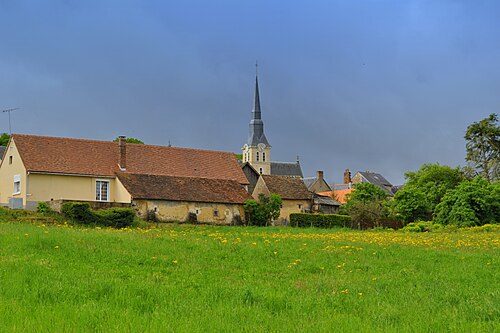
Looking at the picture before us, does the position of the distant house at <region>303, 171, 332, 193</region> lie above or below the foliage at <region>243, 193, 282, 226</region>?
above

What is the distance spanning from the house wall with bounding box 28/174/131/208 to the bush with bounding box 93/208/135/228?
10.8 metres

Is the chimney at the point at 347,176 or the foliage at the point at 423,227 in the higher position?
the chimney at the point at 347,176

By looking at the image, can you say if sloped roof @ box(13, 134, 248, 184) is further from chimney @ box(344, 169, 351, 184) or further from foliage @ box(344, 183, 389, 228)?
chimney @ box(344, 169, 351, 184)

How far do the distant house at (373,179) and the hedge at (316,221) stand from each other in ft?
268

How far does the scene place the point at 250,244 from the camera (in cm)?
2506

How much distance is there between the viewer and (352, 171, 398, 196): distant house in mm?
143125

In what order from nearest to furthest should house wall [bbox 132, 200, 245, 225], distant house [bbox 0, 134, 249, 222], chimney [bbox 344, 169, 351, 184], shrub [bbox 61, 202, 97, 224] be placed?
shrub [bbox 61, 202, 97, 224] → house wall [bbox 132, 200, 245, 225] → distant house [bbox 0, 134, 249, 222] → chimney [bbox 344, 169, 351, 184]

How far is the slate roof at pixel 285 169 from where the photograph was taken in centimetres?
15664

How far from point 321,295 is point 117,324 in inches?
210

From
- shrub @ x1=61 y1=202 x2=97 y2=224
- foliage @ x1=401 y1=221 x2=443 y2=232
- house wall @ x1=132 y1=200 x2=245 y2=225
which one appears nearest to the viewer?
shrub @ x1=61 y1=202 x2=97 y2=224

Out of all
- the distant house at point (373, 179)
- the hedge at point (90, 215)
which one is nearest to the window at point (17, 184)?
the hedge at point (90, 215)

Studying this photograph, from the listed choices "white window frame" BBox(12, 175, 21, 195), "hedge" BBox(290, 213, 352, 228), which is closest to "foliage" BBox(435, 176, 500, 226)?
"hedge" BBox(290, 213, 352, 228)

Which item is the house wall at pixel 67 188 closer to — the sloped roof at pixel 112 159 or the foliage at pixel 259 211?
the sloped roof at pixel 112 159

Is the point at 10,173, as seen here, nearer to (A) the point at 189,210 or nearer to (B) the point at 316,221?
(A) the point at 189,210
